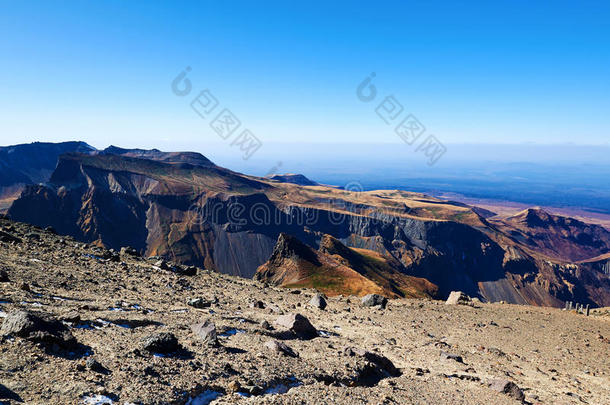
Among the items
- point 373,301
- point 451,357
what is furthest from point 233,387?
point 373,301

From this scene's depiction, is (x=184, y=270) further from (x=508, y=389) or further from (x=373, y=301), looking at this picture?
(x=508, y=389)

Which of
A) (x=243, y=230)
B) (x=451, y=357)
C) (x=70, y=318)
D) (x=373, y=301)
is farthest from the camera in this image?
(x=243, y=230)

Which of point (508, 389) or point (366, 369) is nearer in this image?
point (366, 369)

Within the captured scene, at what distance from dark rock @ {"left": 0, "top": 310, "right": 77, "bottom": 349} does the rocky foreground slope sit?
0.03 m

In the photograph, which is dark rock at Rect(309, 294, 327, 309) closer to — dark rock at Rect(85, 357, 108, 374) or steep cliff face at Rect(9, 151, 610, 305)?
dark rock at Rect(85, 357, 108, 374)

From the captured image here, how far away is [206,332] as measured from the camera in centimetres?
1001

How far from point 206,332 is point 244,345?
4.11 feet

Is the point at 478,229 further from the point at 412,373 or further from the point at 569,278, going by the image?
the point at 412,373

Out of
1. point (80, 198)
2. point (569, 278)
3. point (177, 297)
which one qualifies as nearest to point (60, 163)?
point (80, 198)

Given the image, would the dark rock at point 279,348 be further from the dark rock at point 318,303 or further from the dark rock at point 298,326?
the dark rock at point 318,303

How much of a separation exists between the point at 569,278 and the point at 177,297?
19064 centimetres

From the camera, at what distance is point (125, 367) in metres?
7.36

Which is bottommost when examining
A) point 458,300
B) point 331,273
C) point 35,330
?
point 331,273

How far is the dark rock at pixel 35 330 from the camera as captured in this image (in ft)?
24.2
